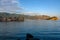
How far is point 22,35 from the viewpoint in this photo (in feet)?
7.63

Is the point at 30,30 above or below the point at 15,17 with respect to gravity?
below

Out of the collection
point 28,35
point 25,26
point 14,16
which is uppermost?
point 14,16

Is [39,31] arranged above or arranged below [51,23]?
below

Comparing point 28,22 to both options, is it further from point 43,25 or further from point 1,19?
point 1,19

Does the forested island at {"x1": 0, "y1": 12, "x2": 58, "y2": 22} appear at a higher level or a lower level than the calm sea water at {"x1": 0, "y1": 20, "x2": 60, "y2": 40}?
higher

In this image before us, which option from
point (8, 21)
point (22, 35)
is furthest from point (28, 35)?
point (8, 21)

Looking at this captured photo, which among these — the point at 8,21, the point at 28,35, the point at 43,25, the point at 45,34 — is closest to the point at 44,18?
the point at 43,25

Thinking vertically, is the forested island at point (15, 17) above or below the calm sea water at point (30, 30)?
above

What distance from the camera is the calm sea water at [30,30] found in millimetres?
2340

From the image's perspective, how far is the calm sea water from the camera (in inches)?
92.1

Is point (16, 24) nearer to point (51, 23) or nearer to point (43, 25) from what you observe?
point (43, 25)

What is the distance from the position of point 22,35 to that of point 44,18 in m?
0.56

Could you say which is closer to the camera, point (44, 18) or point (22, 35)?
point (22, 35)

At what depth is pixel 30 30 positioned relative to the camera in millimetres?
2365
